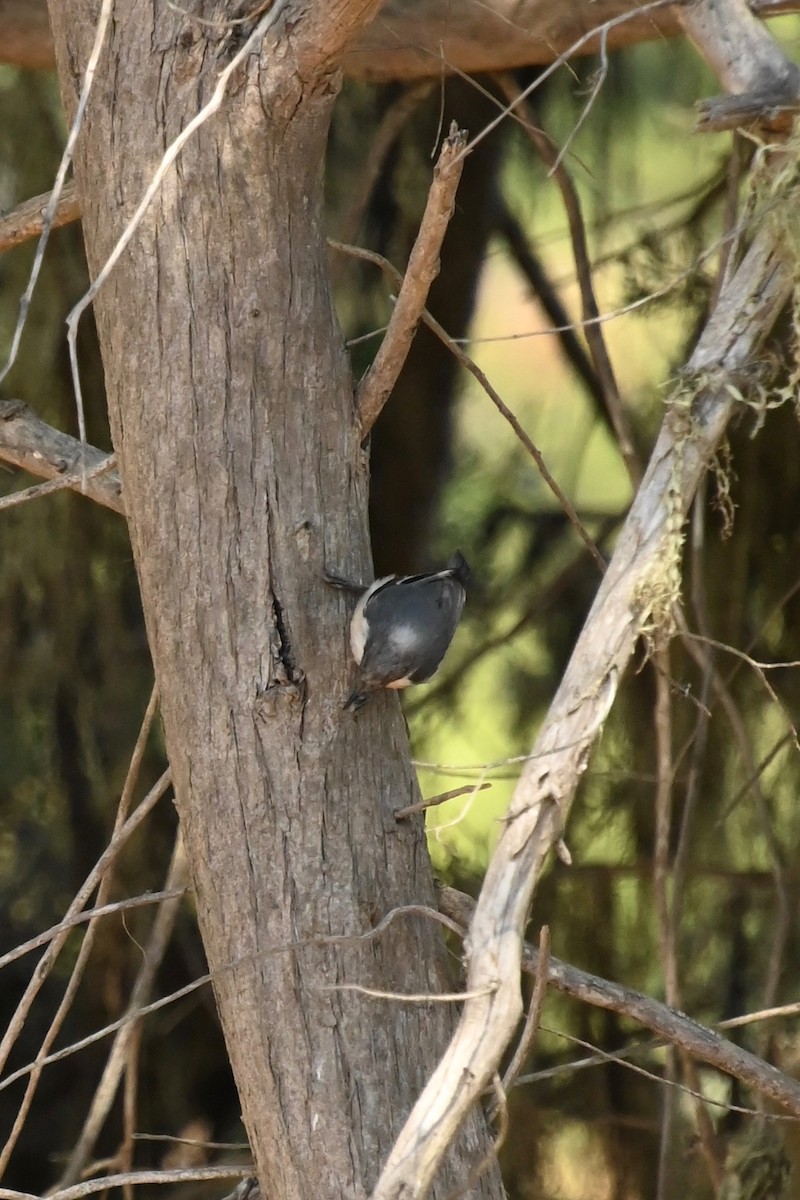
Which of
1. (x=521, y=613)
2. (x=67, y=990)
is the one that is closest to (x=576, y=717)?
(x=67, y=990)

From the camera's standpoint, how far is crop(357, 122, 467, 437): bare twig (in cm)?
89

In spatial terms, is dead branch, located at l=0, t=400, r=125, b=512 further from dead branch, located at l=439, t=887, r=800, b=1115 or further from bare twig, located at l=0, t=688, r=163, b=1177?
dead branch, located at l=439, t=887, r=800, b=1115

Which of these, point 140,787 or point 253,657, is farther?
point 140,787

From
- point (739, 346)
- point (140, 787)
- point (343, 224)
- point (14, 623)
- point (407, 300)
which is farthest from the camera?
point (140, 787)

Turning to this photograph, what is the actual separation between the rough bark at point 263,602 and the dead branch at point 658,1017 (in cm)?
9

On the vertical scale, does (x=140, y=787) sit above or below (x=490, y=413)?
below

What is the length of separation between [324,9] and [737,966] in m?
1.82

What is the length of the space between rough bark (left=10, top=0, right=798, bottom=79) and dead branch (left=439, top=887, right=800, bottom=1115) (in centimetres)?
122

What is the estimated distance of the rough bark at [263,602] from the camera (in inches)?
40.9

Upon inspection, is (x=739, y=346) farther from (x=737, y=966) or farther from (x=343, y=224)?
(x=737, y=966)

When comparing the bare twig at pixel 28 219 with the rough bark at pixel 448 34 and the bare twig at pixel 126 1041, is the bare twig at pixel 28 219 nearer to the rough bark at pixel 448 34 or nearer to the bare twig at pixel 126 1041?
the rough bark at pixel 448 34

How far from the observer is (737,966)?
2.22 metres

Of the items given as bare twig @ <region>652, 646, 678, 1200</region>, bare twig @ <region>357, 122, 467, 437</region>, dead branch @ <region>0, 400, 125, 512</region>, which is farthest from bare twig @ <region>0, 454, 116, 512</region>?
bare twig @ <region>652, 646, 678, 1200</region>

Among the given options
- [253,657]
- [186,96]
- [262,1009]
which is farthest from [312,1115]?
[186,96]
